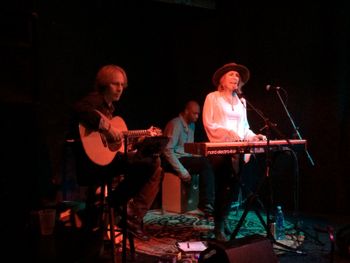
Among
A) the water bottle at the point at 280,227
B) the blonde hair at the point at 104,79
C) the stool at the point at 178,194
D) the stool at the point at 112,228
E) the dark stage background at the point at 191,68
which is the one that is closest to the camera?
the stool at the point at 112,228

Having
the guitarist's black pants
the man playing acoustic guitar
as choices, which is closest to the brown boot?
the man playing acoustic guitar

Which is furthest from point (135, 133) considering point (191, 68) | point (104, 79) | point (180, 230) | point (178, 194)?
point (191, 68)

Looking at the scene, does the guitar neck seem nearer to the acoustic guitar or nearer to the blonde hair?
the acoustic guitar

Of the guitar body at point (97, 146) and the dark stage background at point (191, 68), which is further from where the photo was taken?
the dark stage background at point (191, 68)

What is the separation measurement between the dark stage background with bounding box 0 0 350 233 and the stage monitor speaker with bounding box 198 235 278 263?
1.73 metres

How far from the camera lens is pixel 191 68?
21.5ft

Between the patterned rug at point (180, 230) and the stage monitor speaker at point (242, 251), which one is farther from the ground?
the stage monitor speaker at point (242, 251)

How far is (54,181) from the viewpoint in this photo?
15.5ft

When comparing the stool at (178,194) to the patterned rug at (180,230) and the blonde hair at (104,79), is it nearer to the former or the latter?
the patterned rug at (180,230)

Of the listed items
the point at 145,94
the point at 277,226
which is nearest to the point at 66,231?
the point at 277,226

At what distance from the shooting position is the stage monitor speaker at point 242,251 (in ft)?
8.01

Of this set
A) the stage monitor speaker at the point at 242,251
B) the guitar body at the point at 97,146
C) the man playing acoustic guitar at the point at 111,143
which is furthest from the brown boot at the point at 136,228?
the stage monitor speaker at the point at 242,251

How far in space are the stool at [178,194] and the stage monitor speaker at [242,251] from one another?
271 cm

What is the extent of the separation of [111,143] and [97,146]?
133 mm
